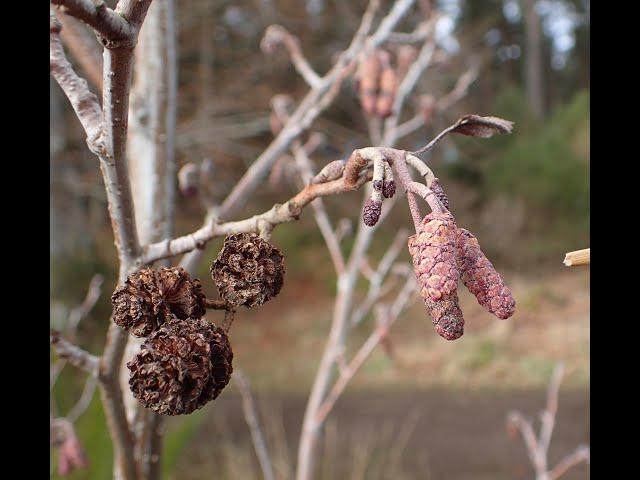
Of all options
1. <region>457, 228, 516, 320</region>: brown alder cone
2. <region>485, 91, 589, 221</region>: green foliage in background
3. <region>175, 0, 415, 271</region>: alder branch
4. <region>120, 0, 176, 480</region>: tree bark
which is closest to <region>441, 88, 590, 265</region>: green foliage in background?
<region>485, 91, 589, 221</region>: green foliage in background

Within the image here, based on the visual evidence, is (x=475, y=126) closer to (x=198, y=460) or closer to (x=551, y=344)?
(x=198, y=460)

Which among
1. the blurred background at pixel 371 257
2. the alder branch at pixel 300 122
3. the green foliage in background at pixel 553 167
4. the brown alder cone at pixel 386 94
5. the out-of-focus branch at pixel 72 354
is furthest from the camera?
the green foliage in background at pixel 553 167

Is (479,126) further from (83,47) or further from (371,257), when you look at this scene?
(371,257)

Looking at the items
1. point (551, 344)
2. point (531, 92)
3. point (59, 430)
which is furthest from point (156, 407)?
point (531, 92)

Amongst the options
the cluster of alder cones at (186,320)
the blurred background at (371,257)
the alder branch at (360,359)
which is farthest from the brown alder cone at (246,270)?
the blurred background at (371,257)

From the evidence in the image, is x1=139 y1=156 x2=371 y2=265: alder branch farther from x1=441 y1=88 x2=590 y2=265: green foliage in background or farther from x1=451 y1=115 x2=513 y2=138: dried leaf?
x1=441 y1=88 x2=590 y2=265: green foliage in background

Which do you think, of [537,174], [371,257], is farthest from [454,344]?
[537,174]

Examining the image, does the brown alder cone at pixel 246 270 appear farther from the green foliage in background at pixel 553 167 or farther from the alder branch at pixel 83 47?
the green foliage in background at pixel 553 167
